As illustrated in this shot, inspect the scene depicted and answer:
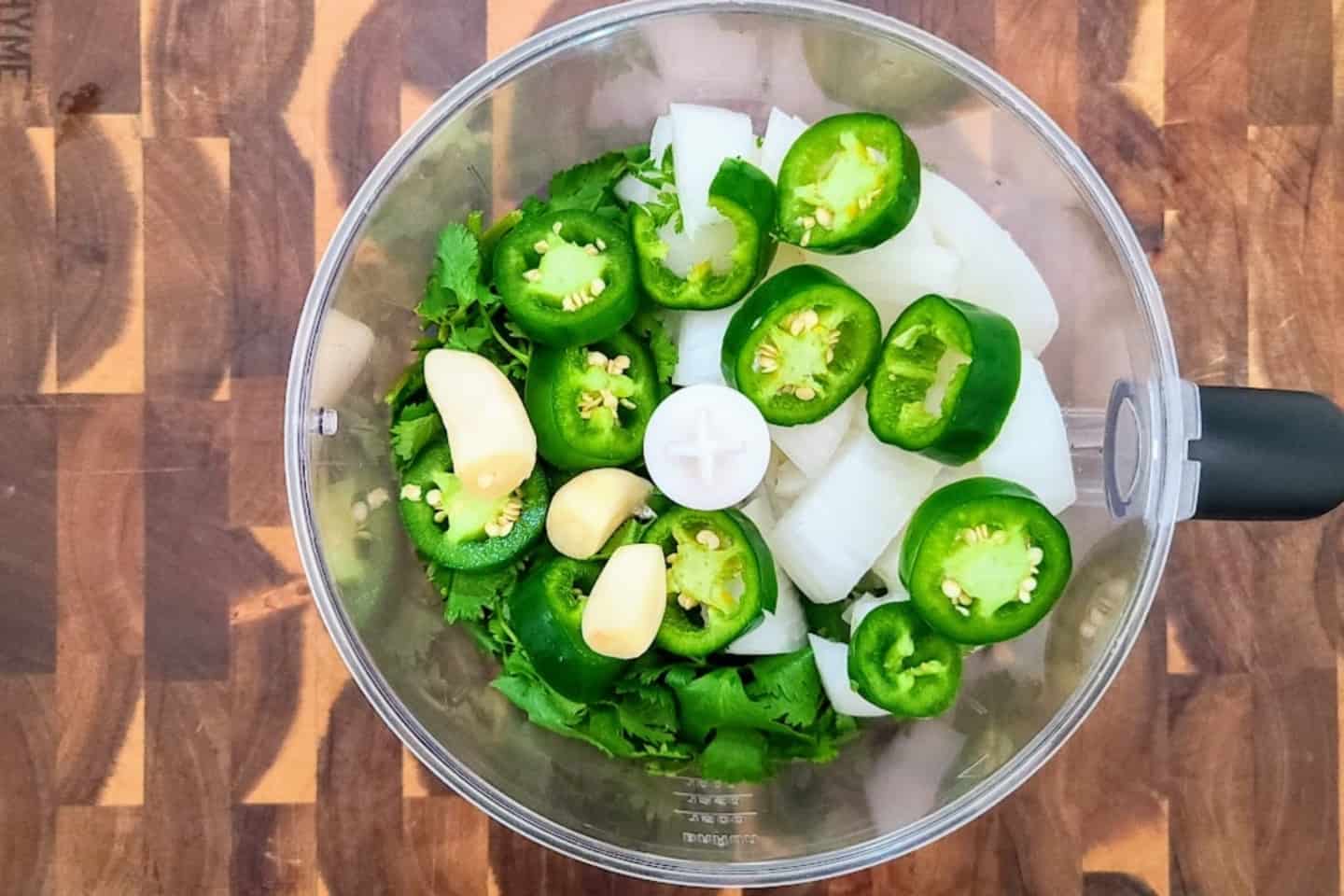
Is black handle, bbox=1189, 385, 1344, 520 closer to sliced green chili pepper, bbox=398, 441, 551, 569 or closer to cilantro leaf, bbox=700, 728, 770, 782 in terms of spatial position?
cilantro leaf, bbox=700, 728, 770, 782

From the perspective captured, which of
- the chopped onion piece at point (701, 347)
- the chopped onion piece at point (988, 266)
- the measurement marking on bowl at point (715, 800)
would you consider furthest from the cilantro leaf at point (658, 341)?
the measurement marking on bowl at point (715, 800)

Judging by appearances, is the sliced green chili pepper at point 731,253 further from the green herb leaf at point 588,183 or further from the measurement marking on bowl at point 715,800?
the measurement marking on bowl at point 715,800

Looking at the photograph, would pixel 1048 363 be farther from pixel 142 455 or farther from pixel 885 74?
pixel 142 455

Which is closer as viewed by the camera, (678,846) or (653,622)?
(653,622)

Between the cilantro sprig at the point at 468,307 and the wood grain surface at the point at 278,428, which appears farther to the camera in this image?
the wood grain surface at the point at 278,428

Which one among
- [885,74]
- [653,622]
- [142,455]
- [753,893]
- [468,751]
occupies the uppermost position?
[885,74]

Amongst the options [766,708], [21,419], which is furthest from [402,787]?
[21,419]
